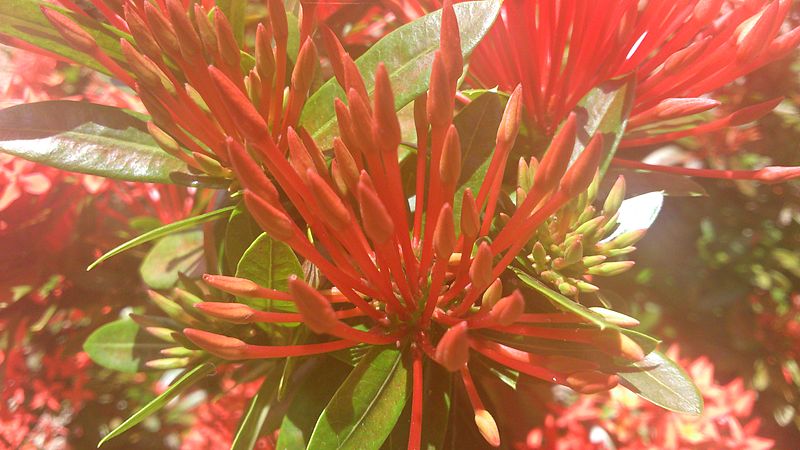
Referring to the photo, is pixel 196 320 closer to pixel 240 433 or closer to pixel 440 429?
pixel 240 433

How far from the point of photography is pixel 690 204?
3.85 feet

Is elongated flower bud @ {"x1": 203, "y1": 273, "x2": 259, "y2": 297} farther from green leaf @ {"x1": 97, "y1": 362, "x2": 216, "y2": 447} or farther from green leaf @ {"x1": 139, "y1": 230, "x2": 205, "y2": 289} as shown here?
green leaf @ {"x1": 139, "y1": 230, "x2": 205, "y2": 289}

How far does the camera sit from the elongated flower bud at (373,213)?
378 millimetres

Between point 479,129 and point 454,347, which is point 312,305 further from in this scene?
point 479,129

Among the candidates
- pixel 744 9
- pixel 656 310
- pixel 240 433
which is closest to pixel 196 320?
pixel 240 433

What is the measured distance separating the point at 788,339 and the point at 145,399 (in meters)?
1.35

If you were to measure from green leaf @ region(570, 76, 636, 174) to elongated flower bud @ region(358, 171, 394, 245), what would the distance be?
263mm

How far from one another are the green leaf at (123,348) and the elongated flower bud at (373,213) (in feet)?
1.74

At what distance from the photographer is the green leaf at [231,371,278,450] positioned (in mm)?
599

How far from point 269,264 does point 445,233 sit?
0.19m

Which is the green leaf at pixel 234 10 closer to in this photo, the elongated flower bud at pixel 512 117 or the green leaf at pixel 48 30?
the green leaf at pixel 48 30

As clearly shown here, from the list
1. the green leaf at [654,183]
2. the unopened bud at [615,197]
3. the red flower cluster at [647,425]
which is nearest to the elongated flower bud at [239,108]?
the unopened bud at [615,197]

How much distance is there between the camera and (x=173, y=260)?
85 centimetres

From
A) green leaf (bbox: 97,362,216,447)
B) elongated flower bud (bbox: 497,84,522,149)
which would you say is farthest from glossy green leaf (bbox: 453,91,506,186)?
green leaf (bbox: 97,362,216,447)
